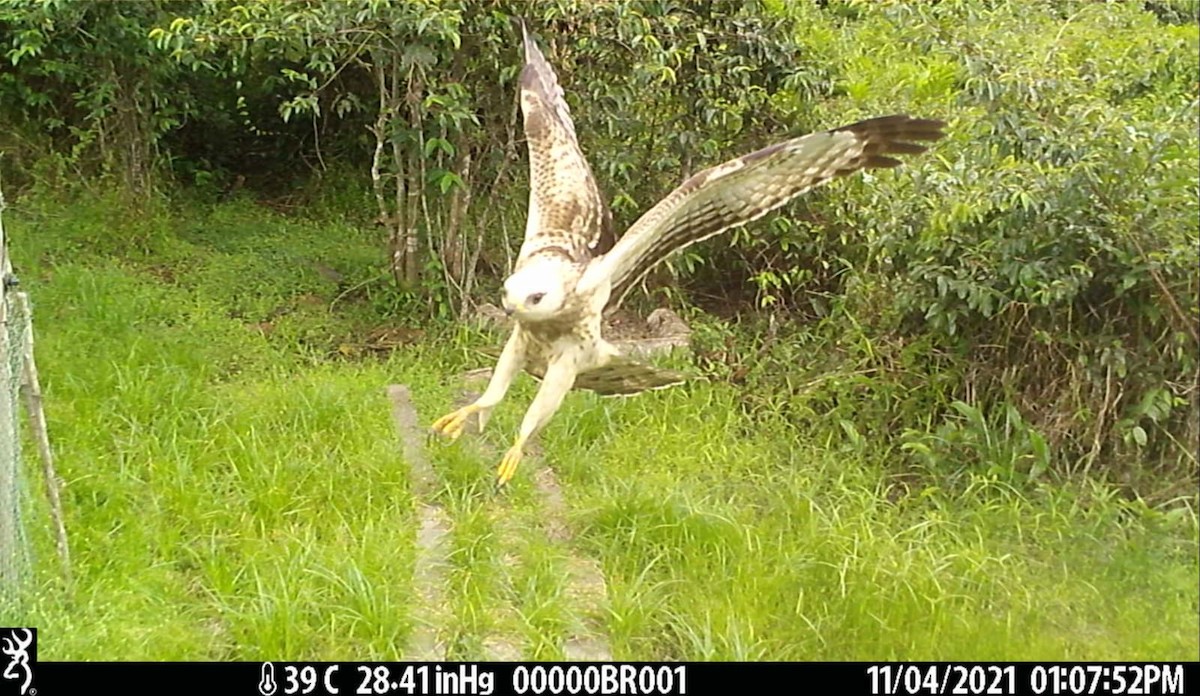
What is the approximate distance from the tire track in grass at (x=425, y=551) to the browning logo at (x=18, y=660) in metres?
0.63

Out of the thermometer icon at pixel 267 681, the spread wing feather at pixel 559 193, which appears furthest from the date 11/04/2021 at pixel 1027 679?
the thermometer icon at pixel 267 681

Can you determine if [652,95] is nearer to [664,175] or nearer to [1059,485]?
[664,175]

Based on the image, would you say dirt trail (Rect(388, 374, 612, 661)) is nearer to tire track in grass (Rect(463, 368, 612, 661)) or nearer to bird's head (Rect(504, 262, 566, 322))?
tire track in grass (Rect(463, 368, 612, 661))

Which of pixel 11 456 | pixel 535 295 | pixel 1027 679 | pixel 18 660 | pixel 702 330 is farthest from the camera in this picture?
pixel 702 330

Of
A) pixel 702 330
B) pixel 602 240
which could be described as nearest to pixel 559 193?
pixel 602 240

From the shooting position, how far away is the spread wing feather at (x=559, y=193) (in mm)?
1817

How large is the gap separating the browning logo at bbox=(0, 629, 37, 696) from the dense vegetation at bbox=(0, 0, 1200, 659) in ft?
0.34

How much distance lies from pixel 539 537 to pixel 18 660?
96cm

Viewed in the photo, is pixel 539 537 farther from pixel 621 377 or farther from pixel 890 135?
pixel 890 135

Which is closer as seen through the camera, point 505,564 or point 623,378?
point 623,378

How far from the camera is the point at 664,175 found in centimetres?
343

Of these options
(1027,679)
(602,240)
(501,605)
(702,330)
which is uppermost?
(702,330)

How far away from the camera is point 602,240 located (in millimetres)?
1888

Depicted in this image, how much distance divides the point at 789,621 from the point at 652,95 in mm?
2007
